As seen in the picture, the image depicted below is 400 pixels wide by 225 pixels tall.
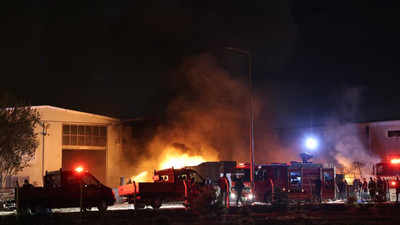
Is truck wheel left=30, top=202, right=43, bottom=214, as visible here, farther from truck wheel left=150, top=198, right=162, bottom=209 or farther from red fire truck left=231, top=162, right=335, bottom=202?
red fire truck left=231, top=162, right=335, bottom=202

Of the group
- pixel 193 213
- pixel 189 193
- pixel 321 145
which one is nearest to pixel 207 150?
pixel 321 145

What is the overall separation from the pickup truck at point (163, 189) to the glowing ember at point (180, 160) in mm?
17986

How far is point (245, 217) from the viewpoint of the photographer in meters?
18.8

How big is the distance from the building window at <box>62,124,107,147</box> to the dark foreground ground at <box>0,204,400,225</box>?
2338cm

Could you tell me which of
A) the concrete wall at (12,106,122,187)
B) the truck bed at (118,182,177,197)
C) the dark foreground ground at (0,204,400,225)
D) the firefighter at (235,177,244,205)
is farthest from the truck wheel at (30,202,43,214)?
the concrete wall at (12,106,122,187)

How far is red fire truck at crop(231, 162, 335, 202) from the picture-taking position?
27516mm

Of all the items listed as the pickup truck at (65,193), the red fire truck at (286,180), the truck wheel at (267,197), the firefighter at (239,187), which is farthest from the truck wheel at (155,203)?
the truck wheel at (267,197)

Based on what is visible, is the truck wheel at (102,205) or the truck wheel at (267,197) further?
the truck wheel at (267,197)

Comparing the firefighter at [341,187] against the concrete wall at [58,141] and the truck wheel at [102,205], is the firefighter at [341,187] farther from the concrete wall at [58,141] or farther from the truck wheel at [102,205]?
the concrete wall at [58,141]

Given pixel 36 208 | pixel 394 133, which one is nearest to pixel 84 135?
pixel 36 208

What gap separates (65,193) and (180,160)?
21748mm

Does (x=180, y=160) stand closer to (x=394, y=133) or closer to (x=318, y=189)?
(x=318, y=189)

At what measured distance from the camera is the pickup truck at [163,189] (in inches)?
925

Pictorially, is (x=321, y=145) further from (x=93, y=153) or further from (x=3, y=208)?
(x=3, y=208)
